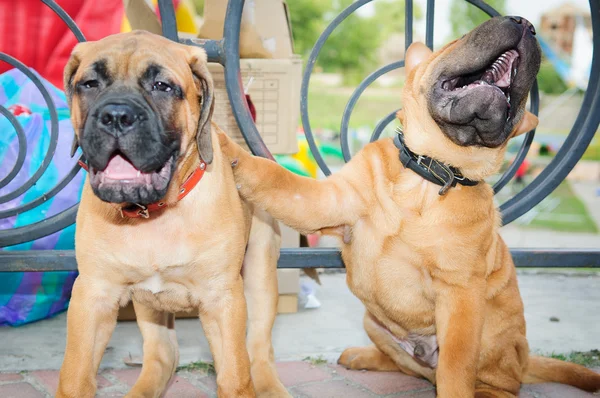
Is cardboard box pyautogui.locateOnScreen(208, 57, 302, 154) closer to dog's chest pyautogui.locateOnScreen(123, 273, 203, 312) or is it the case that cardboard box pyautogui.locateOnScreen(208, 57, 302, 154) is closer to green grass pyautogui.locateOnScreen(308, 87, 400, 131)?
dog's chest pyautogui.locateOnScreen(123, 273, 203, 312)

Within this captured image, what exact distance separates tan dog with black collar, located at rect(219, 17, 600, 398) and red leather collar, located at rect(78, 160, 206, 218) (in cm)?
20

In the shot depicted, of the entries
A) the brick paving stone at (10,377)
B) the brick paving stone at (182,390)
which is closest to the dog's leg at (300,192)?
the brick paving stone at (182,390)

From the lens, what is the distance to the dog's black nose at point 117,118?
1930mm

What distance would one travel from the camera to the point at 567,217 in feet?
23.2

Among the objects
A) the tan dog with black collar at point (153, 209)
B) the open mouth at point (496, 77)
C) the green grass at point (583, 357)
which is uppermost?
the open mouth at point (496, 77)

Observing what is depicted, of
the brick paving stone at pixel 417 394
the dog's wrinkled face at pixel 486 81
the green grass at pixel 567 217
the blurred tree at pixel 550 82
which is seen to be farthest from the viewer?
the blurred tree at pixel 550 82

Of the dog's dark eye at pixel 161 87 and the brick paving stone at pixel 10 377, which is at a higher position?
the dog's dark eye at pixel 161 87

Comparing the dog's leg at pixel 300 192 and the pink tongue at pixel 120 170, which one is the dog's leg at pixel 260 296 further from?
the pink tongue at pixel 120 170

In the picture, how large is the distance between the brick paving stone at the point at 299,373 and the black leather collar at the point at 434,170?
0.94 m

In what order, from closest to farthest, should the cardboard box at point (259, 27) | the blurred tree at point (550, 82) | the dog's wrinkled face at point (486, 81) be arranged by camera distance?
the dog's wrinkled face at point (486, 81) → the cardboard box at point (259, 27) → the blurred tree at point (550, 82)

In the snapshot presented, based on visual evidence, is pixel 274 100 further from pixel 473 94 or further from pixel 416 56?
A: pixel 473 94

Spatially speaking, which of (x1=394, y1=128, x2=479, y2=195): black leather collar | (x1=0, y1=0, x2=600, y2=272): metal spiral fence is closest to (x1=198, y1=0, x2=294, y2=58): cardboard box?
(x1=0, y1=0, x2=600, y2=272): metal spiral fence

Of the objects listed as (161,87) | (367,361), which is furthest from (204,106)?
(367,361)

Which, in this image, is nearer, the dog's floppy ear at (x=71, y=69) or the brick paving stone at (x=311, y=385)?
the dog's floppy ear at (x=71, y=69)
